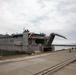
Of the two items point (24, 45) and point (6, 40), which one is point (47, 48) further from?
point (6, 40)

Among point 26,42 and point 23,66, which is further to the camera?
point 26,42

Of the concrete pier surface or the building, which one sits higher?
the building

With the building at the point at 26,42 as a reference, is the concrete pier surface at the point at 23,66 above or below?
below

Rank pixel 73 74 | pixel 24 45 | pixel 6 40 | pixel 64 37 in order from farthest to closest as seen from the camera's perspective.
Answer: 1. pixel 6 40
2. pixel 64 37
3. pixel 24 45
4. pixel 73 74

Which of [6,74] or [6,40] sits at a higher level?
[6,40]

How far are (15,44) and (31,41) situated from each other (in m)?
9.86

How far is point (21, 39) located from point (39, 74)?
4423 cm

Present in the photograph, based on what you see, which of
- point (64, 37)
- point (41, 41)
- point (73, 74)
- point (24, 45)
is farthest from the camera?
point (41, 41)

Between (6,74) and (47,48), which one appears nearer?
(6,74)

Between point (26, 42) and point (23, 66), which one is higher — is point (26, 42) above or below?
above

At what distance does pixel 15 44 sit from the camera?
57.8 metres

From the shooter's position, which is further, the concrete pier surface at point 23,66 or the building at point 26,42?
the building at point 26,42

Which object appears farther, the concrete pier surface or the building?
the building

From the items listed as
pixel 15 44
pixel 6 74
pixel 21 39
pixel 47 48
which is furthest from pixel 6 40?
pixel 6 74
